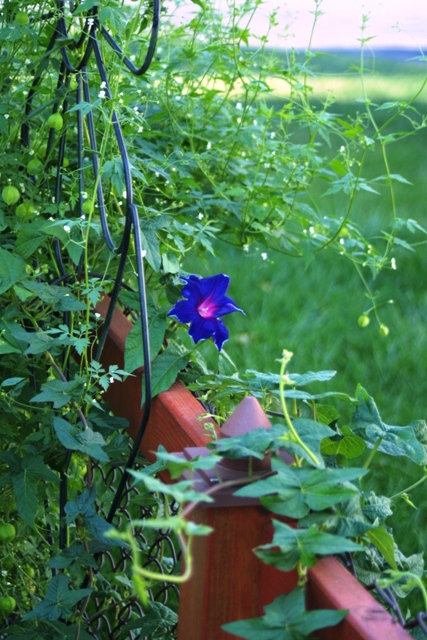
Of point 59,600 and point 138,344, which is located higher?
point 138,344

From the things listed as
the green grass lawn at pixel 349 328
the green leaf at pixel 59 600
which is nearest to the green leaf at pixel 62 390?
the green leaf at pixel 59 600

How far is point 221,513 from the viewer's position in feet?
2.45

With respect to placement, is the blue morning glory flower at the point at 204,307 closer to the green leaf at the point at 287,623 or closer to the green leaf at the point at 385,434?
the green leaf at the point at 385,434

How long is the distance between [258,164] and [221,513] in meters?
0.87

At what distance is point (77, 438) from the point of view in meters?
1.02

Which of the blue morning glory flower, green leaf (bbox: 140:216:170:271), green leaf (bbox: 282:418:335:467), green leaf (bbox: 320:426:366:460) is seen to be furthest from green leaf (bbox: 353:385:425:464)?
green leaf (bbox: 140:216:170:271)

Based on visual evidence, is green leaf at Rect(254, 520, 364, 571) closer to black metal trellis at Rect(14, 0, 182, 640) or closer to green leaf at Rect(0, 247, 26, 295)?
black metal trellis at Rect(14, 0, 182, 640)

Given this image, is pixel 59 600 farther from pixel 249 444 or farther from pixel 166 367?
pixel 249 444

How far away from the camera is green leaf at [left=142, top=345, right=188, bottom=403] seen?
1.05m

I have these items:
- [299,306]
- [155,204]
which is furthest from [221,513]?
[299,306]

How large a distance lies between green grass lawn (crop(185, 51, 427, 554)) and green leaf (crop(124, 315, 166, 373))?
37.0 inches

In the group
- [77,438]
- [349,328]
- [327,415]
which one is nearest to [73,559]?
[77,438]

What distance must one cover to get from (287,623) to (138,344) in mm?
496

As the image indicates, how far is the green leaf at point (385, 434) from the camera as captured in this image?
86 centimetres
